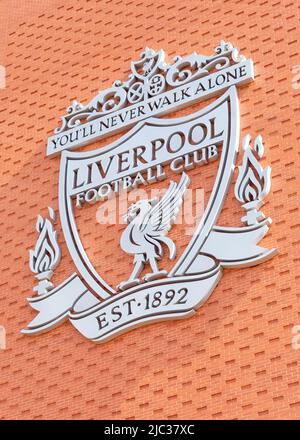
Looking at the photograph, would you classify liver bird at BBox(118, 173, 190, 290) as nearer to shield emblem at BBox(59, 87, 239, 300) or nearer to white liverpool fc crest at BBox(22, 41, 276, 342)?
white liverpool fc crest at BBox(22, 41, 276, 342)

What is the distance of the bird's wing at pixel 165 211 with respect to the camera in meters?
14.8

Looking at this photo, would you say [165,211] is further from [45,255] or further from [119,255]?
[45,255]

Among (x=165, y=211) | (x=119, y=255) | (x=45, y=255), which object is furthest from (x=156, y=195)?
(x=45, y=255)

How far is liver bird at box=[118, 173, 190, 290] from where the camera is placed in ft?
47.9

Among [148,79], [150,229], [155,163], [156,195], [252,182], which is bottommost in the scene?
[150,229]

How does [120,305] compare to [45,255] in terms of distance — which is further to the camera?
[45,255]

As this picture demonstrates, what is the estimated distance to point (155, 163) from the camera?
50.1ft

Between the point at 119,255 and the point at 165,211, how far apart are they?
30.0 inches

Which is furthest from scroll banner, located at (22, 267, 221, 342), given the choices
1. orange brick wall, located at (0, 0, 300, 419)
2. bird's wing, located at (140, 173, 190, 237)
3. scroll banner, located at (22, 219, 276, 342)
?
bird's wing, located at (140, 173, 190, 237)

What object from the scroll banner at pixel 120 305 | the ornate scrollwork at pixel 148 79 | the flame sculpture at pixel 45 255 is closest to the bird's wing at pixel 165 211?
the scroll banner at pixel 120 305

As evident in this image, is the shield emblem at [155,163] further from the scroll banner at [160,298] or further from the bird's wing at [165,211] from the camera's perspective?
A: the bird's wing at [165,211]

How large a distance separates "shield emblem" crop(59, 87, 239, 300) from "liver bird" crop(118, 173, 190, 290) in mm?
170

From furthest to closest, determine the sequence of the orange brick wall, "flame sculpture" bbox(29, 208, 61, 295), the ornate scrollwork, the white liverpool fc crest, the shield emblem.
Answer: the ornate scrollwork, "flame sculpture" bbox(29, 208, 61, 295), the shield emblem, the white liverpool fc crest, the orange brick wall

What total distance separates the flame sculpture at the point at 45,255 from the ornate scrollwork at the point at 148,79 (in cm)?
144
